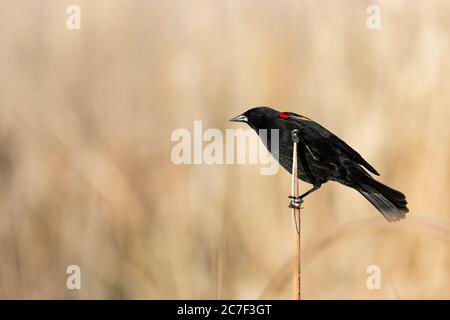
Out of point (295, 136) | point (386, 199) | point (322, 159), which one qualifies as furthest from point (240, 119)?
point (386, 199)

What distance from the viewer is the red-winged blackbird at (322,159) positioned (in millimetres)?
1988

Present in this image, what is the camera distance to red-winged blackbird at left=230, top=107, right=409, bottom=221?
199cm

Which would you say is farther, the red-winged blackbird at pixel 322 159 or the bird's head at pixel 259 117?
the bird's head at pixel 259 117

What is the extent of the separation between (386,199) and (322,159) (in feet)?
0.86

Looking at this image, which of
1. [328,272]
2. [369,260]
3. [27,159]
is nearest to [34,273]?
[27,159]

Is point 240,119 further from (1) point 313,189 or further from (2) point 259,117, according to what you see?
(1) point 313,189

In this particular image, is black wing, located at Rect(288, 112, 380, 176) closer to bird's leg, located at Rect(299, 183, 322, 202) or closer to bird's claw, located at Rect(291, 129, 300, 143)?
bird's claw, located at Rect(291, 129, 300, 143)

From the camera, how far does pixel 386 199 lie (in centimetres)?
199

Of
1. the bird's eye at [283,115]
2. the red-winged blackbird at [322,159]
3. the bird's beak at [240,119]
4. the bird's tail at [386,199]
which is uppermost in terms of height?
the bird's eye at [283,115]

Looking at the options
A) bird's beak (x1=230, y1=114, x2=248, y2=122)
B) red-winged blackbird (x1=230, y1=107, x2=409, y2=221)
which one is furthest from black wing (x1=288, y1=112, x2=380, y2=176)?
bird's beak (x1=230, y1=114, x2=248, y2=122)

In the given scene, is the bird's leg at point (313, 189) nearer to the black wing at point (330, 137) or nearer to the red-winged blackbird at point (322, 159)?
the red-winged blackbird at point (322, 159)

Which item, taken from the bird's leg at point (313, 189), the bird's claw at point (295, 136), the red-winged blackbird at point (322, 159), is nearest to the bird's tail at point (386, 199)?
the red-winged blackbird at point (322, 159)

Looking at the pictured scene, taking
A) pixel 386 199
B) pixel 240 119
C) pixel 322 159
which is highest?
pixel 240 119

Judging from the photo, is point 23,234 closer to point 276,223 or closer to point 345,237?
point 276,223
